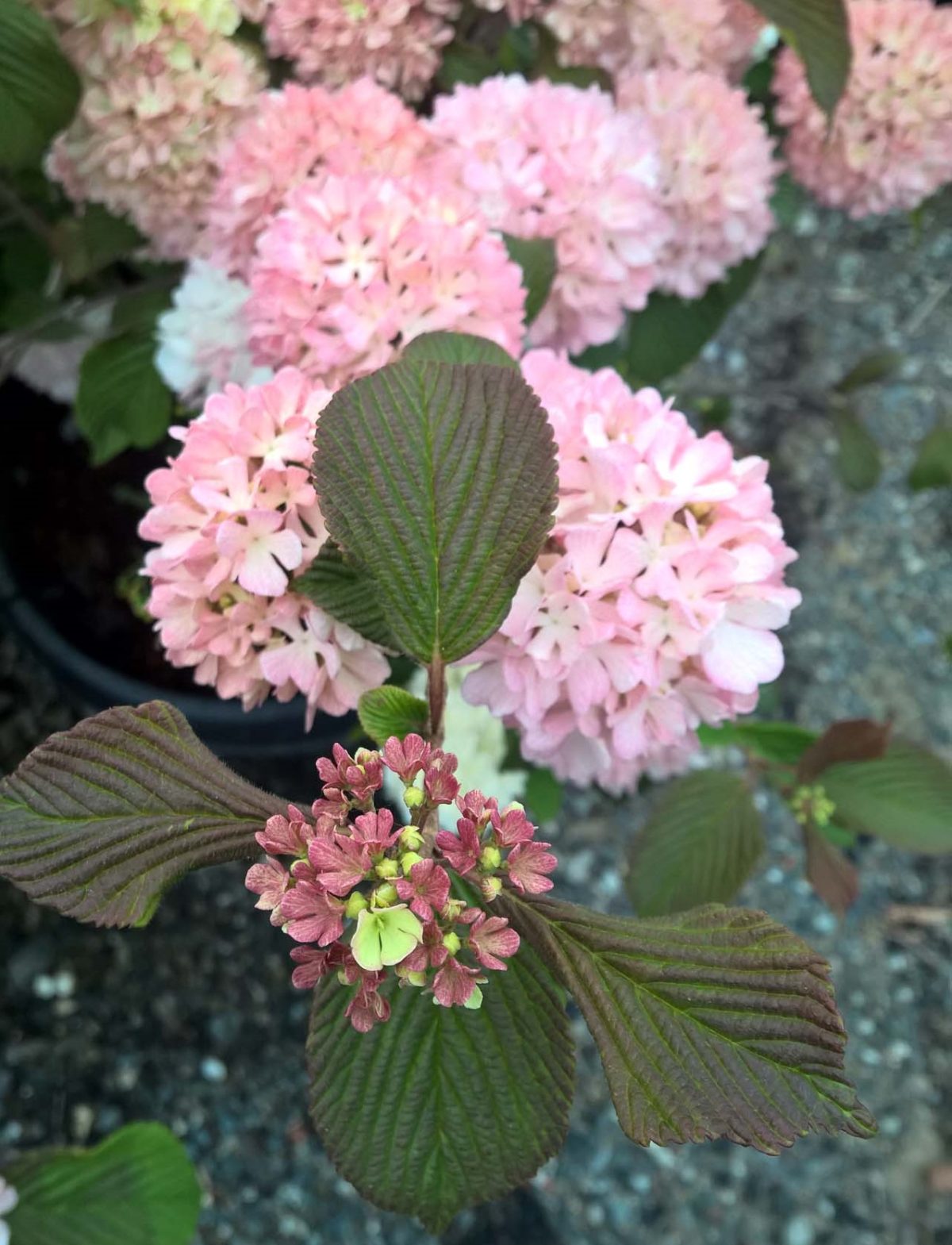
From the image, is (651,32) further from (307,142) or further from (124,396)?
(124,396)

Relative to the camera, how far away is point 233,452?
437mm

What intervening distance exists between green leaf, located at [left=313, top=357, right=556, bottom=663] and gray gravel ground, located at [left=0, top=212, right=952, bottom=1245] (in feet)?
2.58

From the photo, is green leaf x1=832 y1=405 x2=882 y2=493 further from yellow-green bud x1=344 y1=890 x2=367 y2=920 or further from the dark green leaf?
yellow-green bud x1=344 y1=890 x2=367 y2=920

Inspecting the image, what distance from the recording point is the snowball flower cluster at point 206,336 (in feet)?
2.13

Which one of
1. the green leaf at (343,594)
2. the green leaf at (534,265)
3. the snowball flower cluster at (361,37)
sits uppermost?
the snowball flower cluster at (361,37)

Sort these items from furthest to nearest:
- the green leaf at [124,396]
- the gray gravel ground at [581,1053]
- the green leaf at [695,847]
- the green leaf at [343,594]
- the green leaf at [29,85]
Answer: the gray gravel ground at [581,1053]
the green leaf at [124,396]
the green leaf at [695,847]
the green leaf at [29,85]
the green leaf at [343,594]

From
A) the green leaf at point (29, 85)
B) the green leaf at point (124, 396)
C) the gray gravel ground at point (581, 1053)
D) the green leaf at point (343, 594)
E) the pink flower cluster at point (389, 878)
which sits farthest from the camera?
the gray gravel ground at point (581, 1053)

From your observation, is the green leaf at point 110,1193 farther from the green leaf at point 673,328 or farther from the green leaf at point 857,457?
the green leaf at point 857,457

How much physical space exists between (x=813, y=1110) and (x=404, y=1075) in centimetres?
14

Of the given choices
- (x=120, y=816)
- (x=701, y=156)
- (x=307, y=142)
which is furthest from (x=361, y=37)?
(x=120, y=816)

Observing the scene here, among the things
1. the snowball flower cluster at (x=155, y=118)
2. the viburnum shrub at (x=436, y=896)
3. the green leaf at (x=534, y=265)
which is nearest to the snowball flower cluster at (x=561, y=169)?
the green leaf at (x=534, y=265)

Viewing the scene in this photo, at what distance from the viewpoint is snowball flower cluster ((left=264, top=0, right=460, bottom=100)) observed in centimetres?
64

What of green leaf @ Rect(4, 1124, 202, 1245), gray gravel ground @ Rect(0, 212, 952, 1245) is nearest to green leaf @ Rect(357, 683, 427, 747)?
green leaf @ Rect(4, 1124, 202, 1245)

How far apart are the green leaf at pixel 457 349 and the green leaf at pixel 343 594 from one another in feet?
0.29
